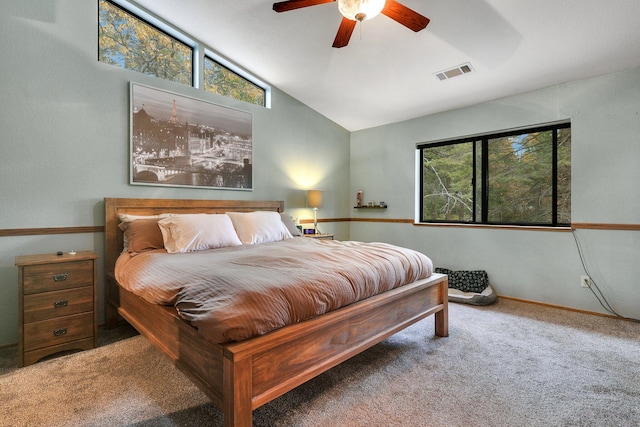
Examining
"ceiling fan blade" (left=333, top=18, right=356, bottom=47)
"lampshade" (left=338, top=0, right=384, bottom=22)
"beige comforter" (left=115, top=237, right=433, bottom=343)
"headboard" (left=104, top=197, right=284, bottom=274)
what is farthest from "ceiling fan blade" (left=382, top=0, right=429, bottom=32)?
"headboard" (left=104, top=197, right=284, bottom=274)

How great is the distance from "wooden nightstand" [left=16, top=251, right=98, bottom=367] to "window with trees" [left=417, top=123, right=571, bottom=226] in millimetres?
3948

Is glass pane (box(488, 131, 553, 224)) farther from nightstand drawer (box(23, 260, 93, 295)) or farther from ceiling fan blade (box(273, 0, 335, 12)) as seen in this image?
nightstand drawer (box(23, 260, 93, 295))

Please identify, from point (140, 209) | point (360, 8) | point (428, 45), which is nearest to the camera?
point (360, 8)

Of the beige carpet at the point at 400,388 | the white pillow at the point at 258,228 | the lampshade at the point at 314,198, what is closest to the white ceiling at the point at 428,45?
the lampshade at the point at 314,198

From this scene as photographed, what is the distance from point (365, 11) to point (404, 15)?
1.06 ft

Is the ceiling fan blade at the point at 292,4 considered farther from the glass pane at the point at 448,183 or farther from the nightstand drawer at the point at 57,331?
the glass pane at the point at 448,183

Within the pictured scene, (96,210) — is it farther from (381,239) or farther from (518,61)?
(518,61)

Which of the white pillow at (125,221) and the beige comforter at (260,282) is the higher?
the white pillow at (125,221)

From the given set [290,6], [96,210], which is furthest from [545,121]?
[96,210]

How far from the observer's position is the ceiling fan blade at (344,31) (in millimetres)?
2066

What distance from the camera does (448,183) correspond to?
4.29 m

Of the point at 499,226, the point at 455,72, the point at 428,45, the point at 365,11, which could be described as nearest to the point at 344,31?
the point at 365,11

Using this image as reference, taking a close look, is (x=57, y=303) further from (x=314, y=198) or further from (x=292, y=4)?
(x=314, y=198)

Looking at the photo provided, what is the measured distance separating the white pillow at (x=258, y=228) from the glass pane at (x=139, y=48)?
5.41 feet
